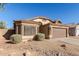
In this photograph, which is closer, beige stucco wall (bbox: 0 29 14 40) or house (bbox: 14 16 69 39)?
beige stucco wall (bbox: 0 29 14 40)

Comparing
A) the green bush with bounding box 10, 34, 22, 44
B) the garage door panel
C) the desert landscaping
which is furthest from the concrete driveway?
the green bush with bounding box 10, 34, 22, 44

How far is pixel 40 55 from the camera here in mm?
7645

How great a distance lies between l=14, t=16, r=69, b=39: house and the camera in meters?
9.19

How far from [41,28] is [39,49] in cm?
151

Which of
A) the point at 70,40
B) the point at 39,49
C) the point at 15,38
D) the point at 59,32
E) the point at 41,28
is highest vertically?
the point at 41,28

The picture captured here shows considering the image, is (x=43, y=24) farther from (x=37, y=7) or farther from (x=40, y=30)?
(x=37, y=7)

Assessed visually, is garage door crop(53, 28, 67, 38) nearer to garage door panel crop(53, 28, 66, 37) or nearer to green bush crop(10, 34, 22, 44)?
garage door panel crop(53, 28, 66, 37)

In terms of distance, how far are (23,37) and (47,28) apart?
1.44m

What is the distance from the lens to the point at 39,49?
8.09 m

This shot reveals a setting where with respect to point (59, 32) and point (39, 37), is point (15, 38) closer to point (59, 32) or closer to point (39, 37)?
point (39, 37)

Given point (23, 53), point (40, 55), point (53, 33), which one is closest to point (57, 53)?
point (40, 55)

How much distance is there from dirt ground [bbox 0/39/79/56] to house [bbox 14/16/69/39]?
0.63 meters

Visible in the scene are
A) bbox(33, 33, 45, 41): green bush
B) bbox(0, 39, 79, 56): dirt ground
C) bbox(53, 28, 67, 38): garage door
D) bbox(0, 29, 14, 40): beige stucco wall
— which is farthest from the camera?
bbox(53, 28, 67, 38): garage door

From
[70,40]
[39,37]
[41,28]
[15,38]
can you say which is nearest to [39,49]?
[39,37]
